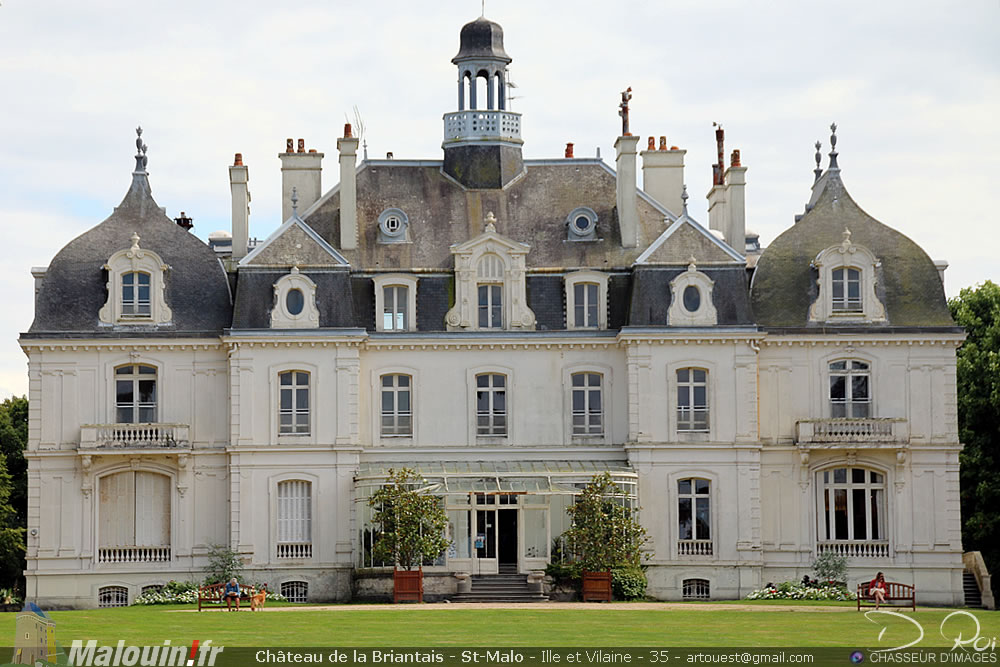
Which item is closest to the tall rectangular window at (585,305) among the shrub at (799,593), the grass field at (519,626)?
the shrub at (799,593)

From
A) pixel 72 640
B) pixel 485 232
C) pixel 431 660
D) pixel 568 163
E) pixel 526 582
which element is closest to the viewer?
pixel 431 660

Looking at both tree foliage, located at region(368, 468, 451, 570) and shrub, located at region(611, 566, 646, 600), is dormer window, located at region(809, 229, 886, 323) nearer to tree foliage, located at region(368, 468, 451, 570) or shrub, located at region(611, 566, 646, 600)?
shrub, located at region(611, 566, 646, 600)

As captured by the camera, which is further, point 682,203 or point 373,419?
point 682,203

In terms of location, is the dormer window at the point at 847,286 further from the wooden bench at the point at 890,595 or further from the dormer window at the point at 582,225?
the wooden bench at the point at 890,595

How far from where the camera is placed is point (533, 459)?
167 ft

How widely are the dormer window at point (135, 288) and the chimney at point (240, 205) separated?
2.84 metres

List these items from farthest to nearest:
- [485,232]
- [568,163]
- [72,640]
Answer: [568,163], [485,232], [72,640]

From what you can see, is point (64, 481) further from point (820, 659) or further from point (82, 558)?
point (820, 659)

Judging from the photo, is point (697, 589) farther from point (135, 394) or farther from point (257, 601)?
point (135, 394)

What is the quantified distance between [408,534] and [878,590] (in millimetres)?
11626

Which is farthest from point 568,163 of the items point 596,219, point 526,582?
point 526,582

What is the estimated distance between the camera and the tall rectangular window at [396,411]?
5122 centimetres

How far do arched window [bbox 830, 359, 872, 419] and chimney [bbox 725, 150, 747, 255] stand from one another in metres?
4.17

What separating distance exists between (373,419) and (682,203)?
10845 mm
